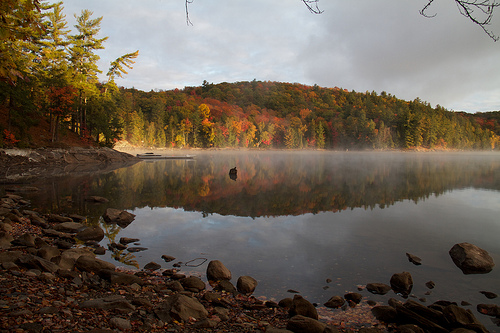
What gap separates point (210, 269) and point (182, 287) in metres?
0.97

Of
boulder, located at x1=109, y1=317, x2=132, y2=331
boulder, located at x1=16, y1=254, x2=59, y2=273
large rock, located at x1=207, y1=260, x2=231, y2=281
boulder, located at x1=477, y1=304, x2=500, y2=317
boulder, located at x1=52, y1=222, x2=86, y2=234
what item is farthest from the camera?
boulder, located at x1=52, y1=222, x2=86, y2=234

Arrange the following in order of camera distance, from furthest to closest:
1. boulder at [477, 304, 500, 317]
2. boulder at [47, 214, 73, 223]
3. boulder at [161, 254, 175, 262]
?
boulder at [47, 214, 73, 223] < boulder at [161, 254, 175, 262] < boulder at [477, 304, 500, 317]

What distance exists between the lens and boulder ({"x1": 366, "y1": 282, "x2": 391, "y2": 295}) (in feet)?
22.5

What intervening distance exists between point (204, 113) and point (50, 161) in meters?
84.2

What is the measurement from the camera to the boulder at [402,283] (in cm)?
698

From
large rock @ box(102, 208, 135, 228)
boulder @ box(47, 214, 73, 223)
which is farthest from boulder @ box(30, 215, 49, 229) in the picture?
large rock @ box(102, 208, 135, 228)

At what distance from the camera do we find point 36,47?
143ft

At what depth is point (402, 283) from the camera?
23.3ft

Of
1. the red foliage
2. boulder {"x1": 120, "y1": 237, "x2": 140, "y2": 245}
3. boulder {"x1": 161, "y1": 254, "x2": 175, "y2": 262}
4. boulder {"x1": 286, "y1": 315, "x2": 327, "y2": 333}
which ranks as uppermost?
the red foliage

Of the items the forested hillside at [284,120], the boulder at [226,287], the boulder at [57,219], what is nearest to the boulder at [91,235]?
the boulder at [57,219]

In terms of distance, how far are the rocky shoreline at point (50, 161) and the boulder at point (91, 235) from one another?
1677cm

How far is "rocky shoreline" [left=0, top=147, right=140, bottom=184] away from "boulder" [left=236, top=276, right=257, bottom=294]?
22862mm

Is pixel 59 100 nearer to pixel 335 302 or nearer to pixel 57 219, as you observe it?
pixel 57 219

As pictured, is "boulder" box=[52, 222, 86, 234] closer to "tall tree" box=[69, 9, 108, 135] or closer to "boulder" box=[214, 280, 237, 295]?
"boulder" box=[214, 280, 237, 295]
